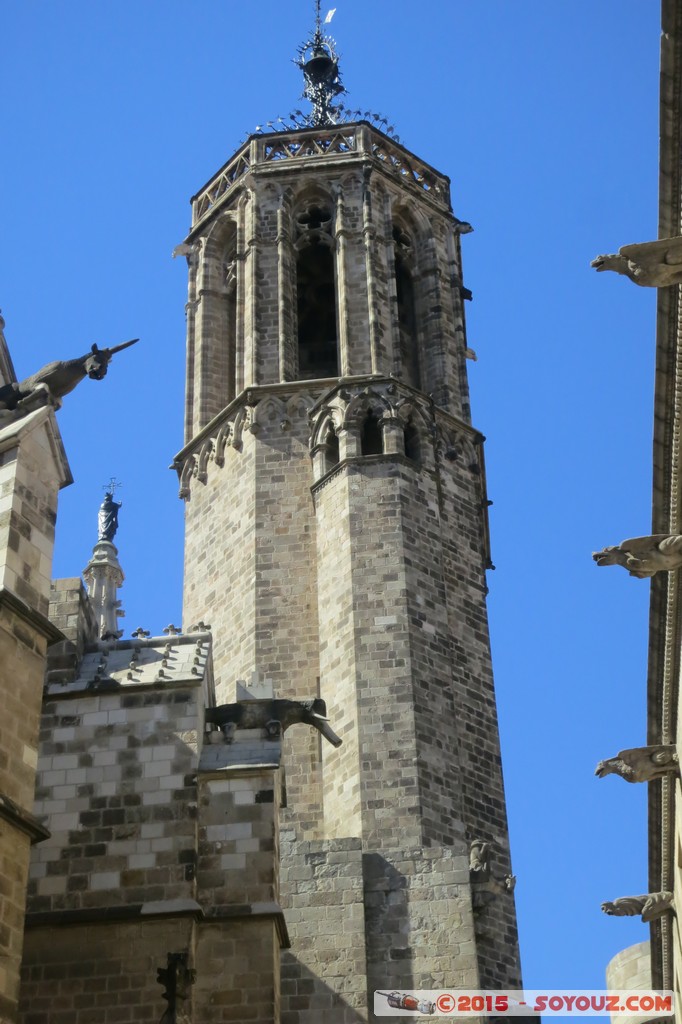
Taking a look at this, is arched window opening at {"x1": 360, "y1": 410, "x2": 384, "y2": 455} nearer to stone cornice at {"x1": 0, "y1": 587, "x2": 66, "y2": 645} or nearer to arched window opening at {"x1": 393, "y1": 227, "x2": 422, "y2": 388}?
arched window opening at {"x1": 393, "y1": 227, "x2": 422, "y2": 388}

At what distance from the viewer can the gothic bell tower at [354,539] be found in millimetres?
20891

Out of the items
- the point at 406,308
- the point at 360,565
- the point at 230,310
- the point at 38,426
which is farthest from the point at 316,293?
the point at 38,426

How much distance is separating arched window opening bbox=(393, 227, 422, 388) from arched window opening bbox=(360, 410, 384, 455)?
260 cm

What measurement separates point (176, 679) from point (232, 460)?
1003 cm

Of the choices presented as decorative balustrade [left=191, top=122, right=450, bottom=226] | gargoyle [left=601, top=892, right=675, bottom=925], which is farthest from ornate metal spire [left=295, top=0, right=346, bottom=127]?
gargoyle [left=601, top=892, right=675, bottom=925]

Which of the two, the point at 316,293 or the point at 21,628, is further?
the point at 316,293

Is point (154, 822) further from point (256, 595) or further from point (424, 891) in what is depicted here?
point (256, 595)

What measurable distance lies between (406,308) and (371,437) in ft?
16.8

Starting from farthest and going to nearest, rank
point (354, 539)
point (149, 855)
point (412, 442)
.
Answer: point (412, 442) → point (354, 539) → point (149, 855)

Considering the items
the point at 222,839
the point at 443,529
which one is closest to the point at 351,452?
the point at 443,529

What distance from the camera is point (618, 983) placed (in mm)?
29203

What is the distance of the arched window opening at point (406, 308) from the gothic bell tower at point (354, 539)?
0.18ft

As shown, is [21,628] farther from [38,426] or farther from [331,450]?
[331,450]

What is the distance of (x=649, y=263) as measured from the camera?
466 inches
